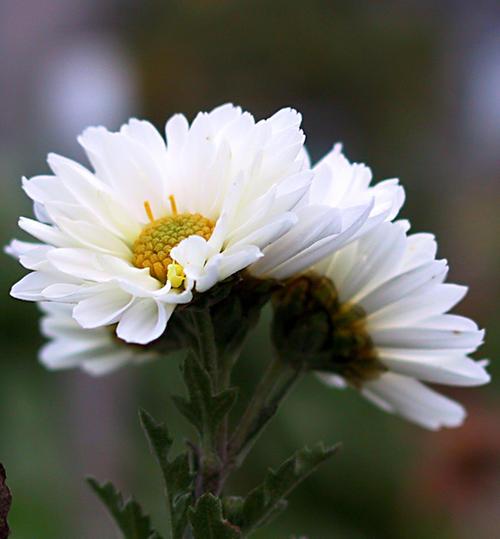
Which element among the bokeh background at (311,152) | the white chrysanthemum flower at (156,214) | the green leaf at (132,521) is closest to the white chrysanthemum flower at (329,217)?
the white chrysanthemum flower at (156,214)

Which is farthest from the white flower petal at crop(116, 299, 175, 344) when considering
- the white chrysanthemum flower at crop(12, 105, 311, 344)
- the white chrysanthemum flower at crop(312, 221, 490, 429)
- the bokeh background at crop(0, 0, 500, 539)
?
the bokeh background at crop(0, 0, 500, 539)

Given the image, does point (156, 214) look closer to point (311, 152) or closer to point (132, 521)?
point (132, 521)

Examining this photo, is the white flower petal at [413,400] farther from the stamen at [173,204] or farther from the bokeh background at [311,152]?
the bokeh background at [311,152]

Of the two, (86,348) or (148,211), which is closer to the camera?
(148,211)

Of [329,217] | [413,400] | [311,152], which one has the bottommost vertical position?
[413,400]

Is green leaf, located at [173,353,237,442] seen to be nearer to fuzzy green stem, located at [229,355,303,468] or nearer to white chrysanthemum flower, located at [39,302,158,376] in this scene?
fuzzy green stem, located at [229,355,303,468]

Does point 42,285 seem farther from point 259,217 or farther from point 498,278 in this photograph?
point 498,278

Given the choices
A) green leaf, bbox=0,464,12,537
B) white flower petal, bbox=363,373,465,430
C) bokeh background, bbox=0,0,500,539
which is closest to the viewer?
green leaf, bbox=0,464,12,537

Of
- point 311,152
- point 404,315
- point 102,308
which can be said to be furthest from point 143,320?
point 311,152
